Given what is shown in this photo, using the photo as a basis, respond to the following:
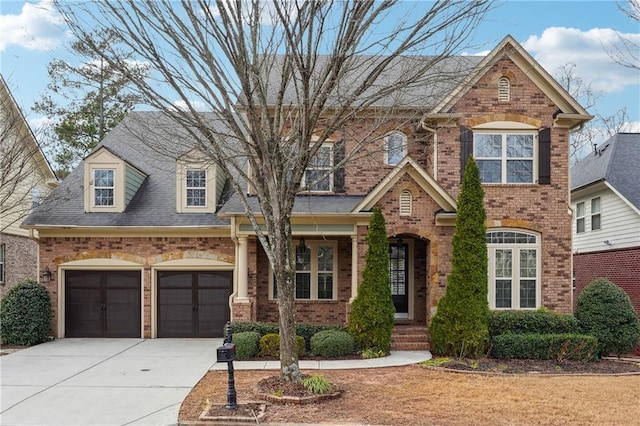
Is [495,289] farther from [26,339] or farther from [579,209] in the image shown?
[26,339]

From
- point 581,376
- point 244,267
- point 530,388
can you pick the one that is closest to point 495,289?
point 581,376

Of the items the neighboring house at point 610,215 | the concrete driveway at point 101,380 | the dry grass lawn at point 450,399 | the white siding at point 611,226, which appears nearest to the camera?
the dry grass lawn at point 450,399

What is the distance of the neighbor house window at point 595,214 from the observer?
18594 mm

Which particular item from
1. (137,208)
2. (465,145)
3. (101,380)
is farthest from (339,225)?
(101,380)

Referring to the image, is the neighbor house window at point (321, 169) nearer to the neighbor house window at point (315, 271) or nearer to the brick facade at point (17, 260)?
the neighbor house window at point (315, 271)

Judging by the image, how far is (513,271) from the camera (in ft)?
45.2

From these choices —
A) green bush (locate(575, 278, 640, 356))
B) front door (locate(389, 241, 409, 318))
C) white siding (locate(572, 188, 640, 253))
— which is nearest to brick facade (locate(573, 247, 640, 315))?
white siding (locate(572, 188, 640, 253))

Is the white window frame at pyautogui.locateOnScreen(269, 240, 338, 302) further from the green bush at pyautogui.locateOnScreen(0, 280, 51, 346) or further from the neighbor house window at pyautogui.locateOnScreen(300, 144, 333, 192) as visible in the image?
the green bush at pyautogui.locateOnScreen(0, 280, 51, 346)

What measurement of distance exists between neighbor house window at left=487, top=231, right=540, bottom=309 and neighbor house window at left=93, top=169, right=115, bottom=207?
10978 mm

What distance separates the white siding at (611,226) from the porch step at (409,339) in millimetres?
7087

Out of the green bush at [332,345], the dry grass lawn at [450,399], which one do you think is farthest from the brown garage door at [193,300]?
the dry grass lawn at [450,399]

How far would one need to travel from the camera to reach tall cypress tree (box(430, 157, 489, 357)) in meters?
12.0

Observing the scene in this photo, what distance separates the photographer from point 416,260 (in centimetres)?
1498

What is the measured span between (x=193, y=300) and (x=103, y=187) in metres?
4.33
